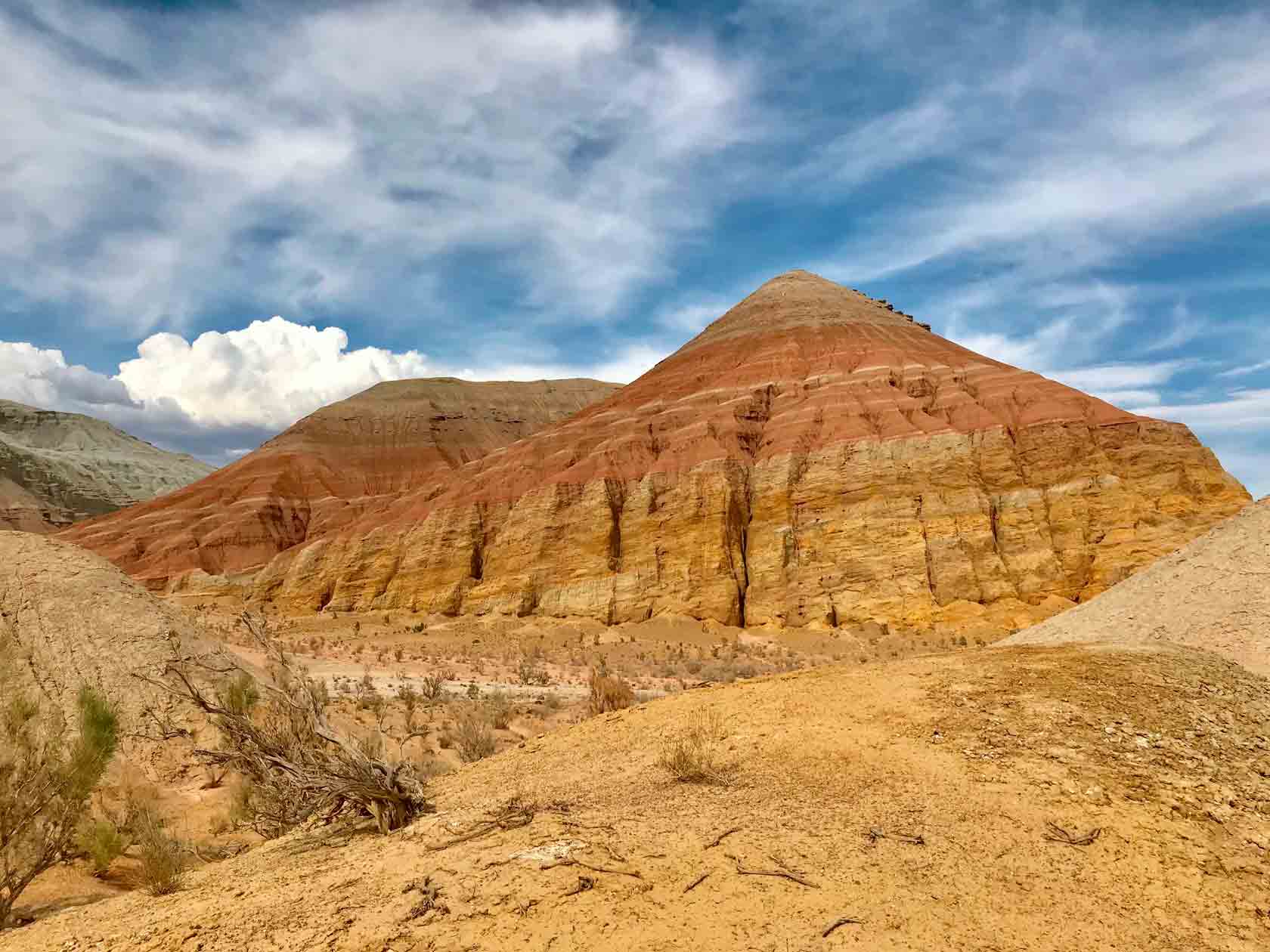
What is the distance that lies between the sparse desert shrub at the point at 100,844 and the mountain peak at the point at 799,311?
153 ft

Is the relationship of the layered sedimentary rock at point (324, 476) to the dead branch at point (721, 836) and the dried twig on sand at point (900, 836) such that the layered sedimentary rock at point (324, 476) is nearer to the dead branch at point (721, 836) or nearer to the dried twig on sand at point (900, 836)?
the dead branch at point (721, 836)

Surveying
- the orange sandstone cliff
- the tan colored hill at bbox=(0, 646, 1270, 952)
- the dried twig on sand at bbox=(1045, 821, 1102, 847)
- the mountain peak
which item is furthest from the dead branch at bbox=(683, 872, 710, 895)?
the mountain peak

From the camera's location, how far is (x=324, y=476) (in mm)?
64188

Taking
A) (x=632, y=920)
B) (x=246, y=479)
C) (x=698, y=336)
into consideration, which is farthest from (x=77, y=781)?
(x=246, y=479)

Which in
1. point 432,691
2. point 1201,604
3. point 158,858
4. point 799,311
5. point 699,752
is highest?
point 799,311

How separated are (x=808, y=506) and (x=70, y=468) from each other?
110 meters

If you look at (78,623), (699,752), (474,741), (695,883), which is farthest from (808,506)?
(695,883)

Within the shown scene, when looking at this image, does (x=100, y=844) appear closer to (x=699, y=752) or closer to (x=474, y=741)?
(x=474, y=741)

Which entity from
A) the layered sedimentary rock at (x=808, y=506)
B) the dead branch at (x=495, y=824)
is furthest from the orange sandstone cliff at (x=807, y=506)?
the dead branch at (x=495, y=824)

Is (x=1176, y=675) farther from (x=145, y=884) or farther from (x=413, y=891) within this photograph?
(x=145, y=884)

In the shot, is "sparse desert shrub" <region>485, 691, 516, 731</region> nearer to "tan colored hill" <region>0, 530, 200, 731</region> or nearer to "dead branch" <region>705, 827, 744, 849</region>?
"tan colored hill" <region>0, 530, 200, 731</region>

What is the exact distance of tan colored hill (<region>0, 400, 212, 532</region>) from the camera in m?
87.1

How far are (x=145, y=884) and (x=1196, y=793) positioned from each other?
769cm

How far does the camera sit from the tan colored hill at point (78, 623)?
27.4ft
